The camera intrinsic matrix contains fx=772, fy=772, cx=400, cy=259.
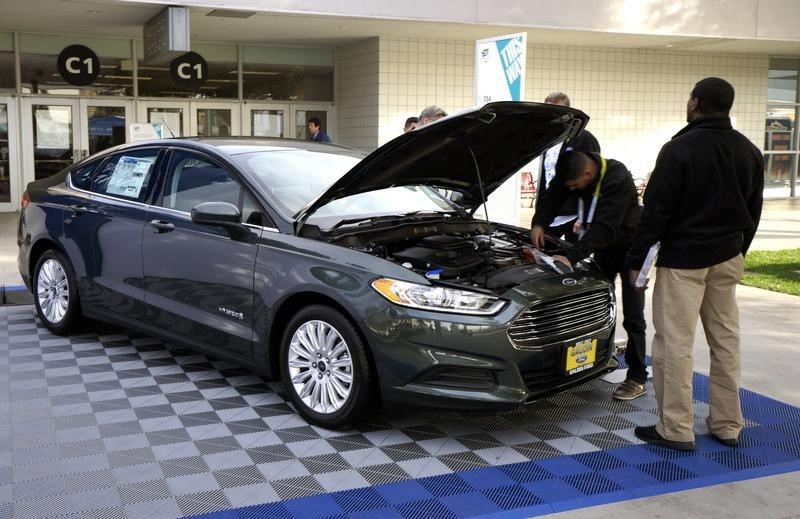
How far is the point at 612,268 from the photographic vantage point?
5.04 metres

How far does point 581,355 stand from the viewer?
429 centimetres

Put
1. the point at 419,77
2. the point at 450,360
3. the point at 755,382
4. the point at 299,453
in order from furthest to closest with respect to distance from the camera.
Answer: the point at 419,77 < the point at 755,382 < the point at 299,453 < the point at 450,360

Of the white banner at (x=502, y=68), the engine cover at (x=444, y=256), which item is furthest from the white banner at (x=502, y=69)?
the engine cover at (x=444, y=256)

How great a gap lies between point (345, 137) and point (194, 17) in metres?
4.76

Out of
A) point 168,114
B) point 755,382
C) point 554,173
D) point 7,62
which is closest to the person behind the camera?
point 755,382

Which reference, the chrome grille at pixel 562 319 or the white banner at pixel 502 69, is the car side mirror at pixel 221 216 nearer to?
the chrome grille at pixel 562 319

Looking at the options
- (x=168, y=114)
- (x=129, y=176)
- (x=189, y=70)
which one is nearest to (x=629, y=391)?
(x=129, y=176)

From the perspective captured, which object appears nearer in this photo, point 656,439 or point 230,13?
point 656,439

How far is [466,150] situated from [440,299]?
4.08 ft

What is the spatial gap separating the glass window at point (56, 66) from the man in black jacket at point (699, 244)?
46.9 feet

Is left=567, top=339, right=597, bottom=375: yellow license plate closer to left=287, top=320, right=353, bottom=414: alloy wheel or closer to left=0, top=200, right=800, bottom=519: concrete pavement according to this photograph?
left=0, top=200, right=800, bottom=519: concrete pavement

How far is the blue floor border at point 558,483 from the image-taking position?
11.2ft

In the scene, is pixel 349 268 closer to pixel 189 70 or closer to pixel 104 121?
pixel 189 70

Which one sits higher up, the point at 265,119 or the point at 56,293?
the point at 265,119
